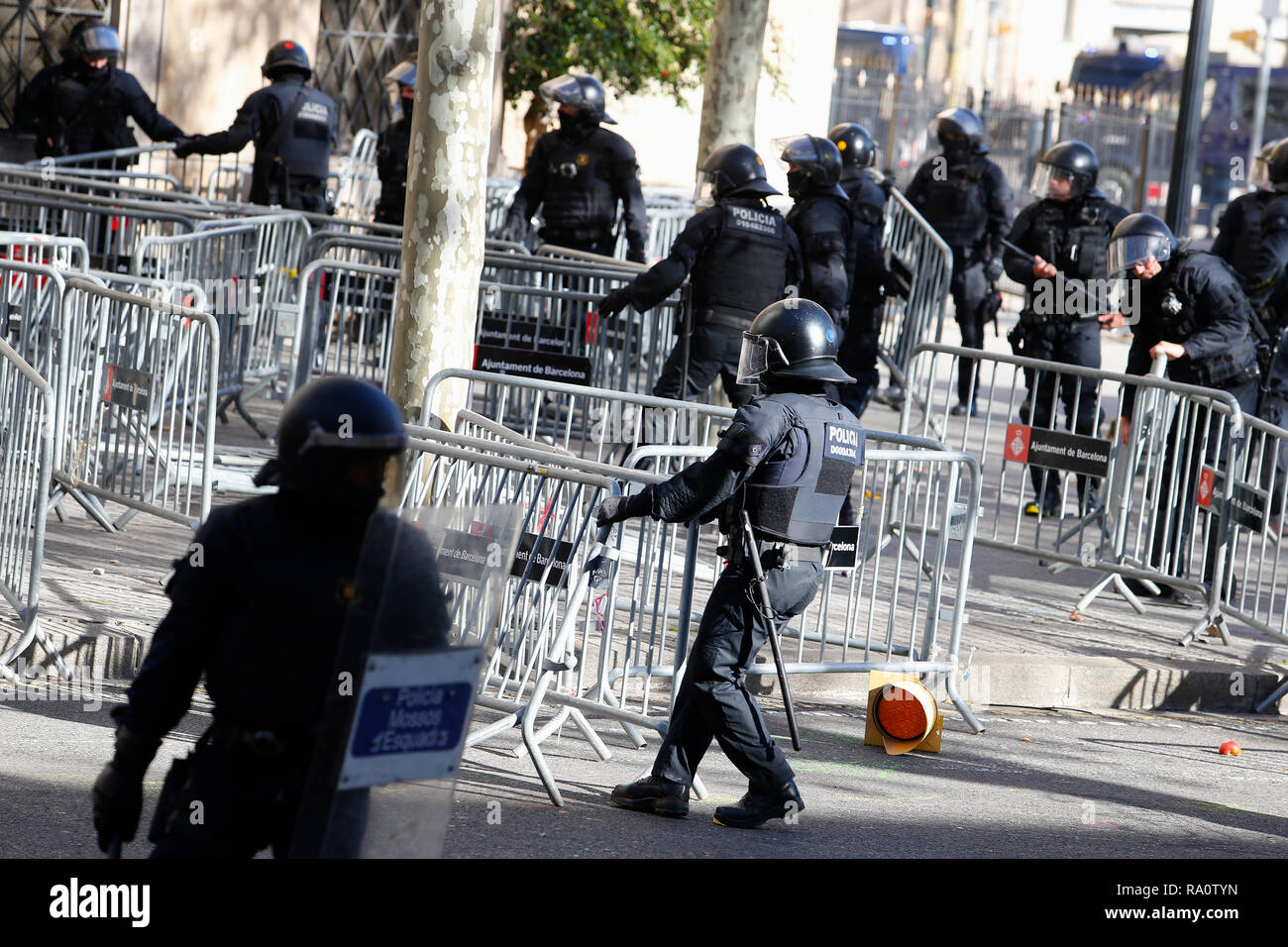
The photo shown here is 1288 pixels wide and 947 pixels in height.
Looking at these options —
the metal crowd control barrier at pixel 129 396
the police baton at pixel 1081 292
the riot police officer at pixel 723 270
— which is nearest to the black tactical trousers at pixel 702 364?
the riot police officer at pixel 723 270

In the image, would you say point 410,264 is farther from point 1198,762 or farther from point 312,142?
point 312,142

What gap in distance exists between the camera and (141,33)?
15266 millimetres

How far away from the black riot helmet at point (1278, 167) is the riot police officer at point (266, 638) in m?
7.67

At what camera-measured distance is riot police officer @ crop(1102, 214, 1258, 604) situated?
8.80 meters

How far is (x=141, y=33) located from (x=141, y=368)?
890 centimetres

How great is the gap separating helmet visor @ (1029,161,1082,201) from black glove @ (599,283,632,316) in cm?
339

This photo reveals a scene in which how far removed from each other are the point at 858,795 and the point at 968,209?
8.58 metres

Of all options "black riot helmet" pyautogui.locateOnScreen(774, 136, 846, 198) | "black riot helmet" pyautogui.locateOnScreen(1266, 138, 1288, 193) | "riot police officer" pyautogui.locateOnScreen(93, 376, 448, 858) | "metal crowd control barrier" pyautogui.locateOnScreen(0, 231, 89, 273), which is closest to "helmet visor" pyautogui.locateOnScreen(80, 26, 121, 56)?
"metal crowd control barrier" pyautogui.locateOnScreen(0, 231, 89, 273)

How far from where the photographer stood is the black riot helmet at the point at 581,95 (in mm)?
11281

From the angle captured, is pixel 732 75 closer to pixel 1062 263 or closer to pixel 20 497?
pixel 1062 263

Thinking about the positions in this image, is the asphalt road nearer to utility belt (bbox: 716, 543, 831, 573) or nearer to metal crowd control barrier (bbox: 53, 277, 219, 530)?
utility belt (bbox: 716, 543, 831, 573)

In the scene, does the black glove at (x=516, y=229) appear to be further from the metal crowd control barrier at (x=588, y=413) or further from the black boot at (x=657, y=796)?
the black boot at (x=657, y=796)
